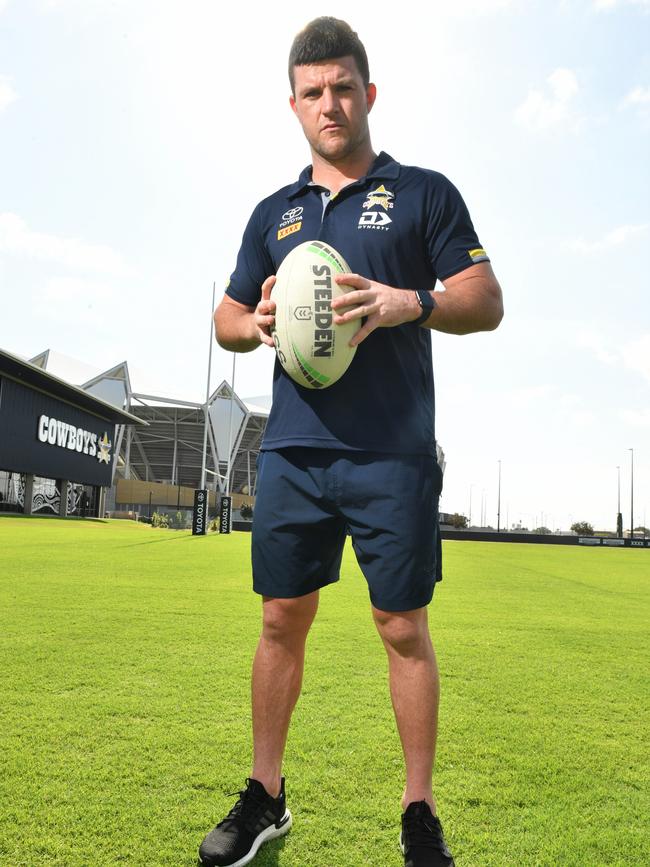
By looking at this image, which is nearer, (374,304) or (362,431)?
(374,304)

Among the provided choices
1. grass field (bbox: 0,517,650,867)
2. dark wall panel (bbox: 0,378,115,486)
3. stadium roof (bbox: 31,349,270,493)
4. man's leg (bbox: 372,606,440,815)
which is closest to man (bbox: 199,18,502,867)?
man's leg (bbox: 372,606,440,815)

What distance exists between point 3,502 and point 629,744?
115 ft

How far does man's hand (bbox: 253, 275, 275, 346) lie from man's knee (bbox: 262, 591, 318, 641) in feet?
3.02

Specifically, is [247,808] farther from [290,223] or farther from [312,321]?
[290,223]

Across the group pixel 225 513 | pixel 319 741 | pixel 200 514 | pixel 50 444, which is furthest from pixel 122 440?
pixel 319 741

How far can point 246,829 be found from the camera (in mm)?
2018

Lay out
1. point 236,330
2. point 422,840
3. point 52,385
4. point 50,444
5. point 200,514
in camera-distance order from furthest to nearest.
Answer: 1. point 50,444
2. point 52,385
3. point 200,514
4. point 236,330
5. point 422,840

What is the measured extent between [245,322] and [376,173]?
2.39 feet

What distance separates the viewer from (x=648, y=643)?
558 cm

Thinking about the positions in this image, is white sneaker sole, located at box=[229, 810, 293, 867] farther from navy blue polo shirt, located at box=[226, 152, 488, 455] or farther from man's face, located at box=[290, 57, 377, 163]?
man's face, located at box=[290, 57, 377, 163]

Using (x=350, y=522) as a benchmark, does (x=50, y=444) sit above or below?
above

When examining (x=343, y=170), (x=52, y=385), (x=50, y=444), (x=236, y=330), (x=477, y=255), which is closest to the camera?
(x=477, y=255)

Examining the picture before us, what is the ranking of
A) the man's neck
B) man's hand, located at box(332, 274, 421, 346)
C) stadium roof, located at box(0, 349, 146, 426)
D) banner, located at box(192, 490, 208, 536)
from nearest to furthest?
man's hand, located at box(332, 274, 421, 346) < the man's neck < banner, located at box(192, 490, 208, 536) < stadium roof, located at box(0, 349, 146, 426)

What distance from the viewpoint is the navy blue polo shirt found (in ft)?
7.18
